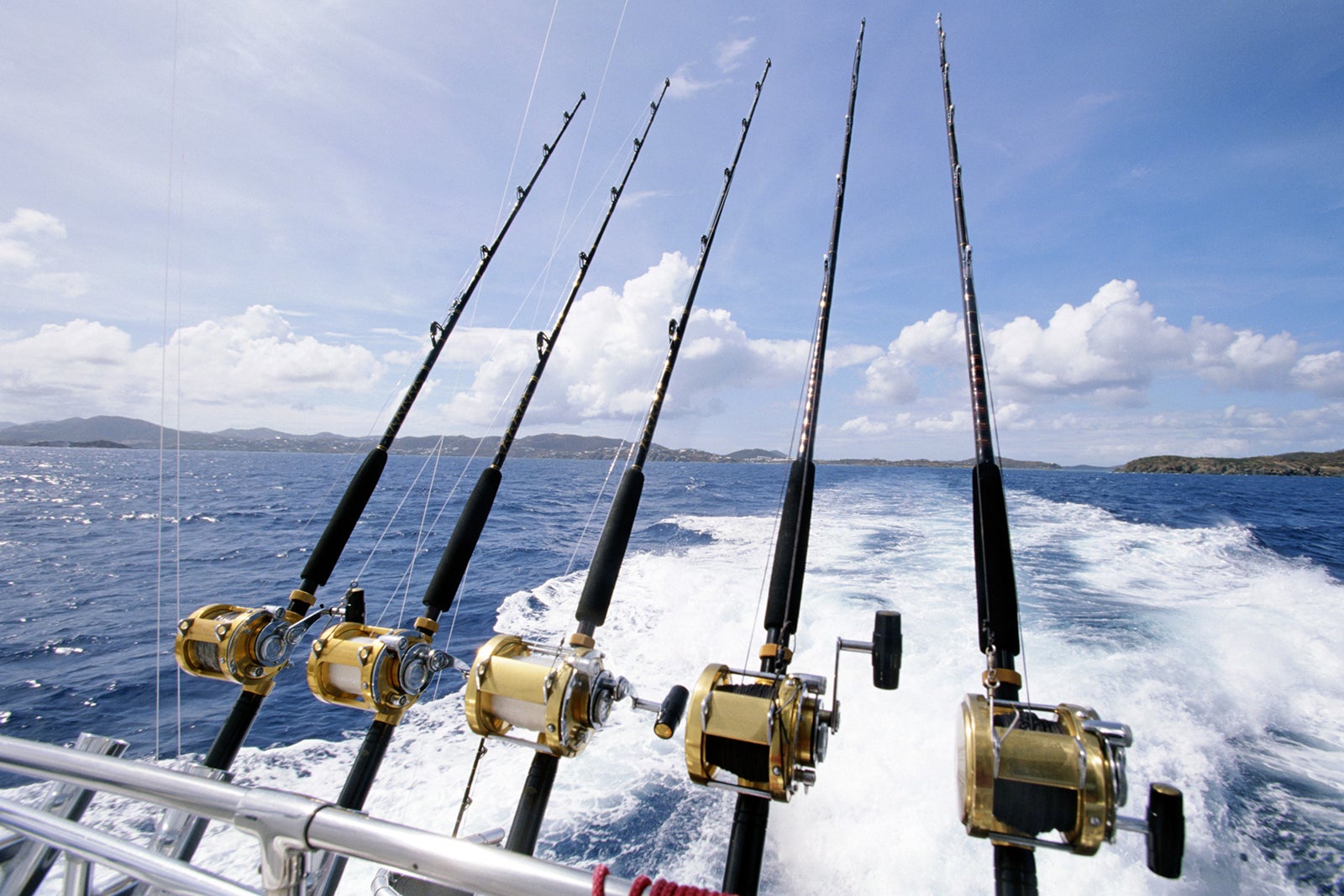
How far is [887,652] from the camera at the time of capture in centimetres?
193

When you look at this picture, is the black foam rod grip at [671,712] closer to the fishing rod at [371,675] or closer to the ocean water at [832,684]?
the fishing rod at [371,675]

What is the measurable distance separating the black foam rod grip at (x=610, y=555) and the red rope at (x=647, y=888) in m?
1.42

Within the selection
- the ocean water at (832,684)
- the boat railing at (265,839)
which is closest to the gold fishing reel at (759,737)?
the boat railing at (265,839)

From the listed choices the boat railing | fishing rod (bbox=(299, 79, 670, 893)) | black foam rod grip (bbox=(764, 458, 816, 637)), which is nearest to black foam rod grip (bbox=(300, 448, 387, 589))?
fishing rod (bbox=(299, 79, 670, 893))

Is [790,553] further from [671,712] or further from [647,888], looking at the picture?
[647,888]

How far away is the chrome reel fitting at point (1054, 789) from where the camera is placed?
1.40m

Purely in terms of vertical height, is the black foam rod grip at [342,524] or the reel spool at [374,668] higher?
the black foam rod grip at [342,524]

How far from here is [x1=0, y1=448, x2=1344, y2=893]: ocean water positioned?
3949 mm

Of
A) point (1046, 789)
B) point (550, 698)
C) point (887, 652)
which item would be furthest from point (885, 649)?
point (550, 698)

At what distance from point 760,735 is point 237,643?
2119 mm

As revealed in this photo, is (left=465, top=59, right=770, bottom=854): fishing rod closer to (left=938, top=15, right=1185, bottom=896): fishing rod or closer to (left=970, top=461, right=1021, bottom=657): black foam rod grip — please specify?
(left=938, top=15, right=1185, bottom=896): fishing rod

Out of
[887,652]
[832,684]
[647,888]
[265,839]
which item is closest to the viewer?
[647,888]

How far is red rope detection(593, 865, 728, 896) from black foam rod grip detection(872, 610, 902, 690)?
3.57ft

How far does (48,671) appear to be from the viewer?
6.80m
